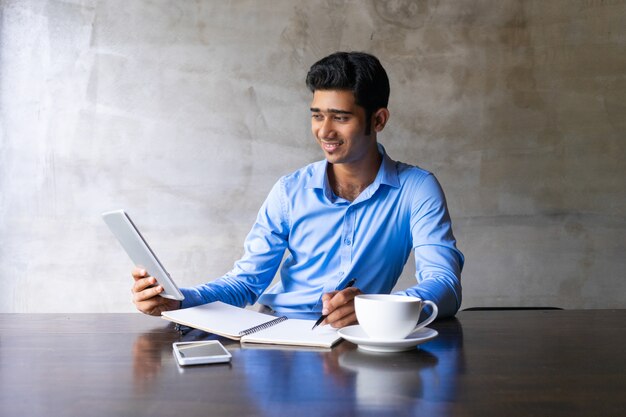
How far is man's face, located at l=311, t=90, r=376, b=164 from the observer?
1997 mm

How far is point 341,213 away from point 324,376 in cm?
101

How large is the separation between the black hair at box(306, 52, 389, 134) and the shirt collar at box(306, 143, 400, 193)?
0.18 meters

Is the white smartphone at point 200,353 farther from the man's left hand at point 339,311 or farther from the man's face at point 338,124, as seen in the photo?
the man's face at point 338,124

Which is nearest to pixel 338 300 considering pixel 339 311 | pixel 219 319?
pixel 339 311

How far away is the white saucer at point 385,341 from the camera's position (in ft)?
3.74

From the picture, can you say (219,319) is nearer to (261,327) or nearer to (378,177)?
(261,327)

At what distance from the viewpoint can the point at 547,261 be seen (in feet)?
10.7

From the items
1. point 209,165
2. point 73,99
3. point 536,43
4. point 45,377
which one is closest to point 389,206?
point 45,377

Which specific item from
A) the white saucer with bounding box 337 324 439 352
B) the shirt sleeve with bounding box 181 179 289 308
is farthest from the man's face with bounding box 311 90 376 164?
the white saucer with bounding box 337 324 439 352

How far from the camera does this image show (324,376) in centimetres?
100

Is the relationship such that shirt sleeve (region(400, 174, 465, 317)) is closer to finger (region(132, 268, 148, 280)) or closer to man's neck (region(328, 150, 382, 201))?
man's neck (region(328, 150, 382, 201))

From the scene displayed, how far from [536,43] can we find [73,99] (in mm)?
2325

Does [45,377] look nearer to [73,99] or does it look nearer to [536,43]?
[73,99]

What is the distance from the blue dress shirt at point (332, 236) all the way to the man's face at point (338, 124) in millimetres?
90
